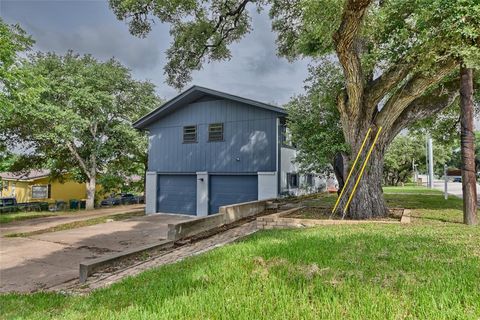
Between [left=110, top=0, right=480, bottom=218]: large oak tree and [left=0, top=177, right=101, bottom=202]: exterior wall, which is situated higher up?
[left=110, top=0, right=480, bottom=218]: large oak tree

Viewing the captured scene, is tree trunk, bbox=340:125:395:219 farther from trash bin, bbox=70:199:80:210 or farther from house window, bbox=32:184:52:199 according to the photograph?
house window, bbox=32:184:52:199

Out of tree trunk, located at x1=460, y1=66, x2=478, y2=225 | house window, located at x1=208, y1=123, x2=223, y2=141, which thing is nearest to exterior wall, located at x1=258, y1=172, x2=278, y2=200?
house window, located at x1=208, y1=123, x2=223, y2=141

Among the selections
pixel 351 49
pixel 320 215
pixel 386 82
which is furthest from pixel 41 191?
pixel 386 82

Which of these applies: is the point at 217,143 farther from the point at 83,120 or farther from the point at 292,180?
the point at 83,120

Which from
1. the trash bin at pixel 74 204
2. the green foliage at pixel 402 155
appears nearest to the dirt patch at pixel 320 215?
the trash bin at pixel 74 204

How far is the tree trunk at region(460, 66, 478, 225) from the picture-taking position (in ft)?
22.6

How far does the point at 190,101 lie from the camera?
680 inches

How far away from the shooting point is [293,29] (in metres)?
13.5

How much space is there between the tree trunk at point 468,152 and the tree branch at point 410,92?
1.31ft

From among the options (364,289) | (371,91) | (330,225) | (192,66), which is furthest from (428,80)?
(192,66)

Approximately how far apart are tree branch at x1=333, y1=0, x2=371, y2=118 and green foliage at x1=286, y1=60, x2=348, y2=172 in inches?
70.3

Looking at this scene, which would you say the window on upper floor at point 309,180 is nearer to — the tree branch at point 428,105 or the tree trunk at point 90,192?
the tree branch at point 428,105

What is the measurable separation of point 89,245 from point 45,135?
11.7 m

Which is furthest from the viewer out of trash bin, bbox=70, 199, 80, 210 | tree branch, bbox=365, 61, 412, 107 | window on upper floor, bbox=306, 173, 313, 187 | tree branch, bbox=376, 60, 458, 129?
trash bin, bbox=70, 199, 80, 210
